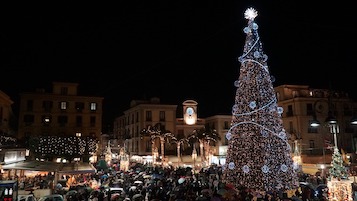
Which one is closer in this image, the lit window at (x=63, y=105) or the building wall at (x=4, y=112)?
the building wall at (x=4, y=112)

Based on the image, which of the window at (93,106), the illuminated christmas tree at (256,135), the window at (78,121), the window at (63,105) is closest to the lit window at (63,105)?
the window at (63,105)

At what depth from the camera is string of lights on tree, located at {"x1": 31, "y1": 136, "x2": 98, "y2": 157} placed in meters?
26.0

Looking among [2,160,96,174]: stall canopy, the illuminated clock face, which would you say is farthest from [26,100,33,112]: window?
the illuminated clock face

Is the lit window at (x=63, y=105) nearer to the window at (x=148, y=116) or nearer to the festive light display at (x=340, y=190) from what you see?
the window at (x=148, y=116)

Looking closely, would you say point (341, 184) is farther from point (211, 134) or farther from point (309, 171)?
point (211, 134)

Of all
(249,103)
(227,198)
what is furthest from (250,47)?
(227,198)

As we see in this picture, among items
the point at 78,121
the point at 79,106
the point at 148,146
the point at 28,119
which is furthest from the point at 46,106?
the point at 148,146

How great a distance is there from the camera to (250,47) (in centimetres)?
1856

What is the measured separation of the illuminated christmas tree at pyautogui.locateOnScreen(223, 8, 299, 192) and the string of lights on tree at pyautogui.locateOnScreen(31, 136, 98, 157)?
14.4 metres

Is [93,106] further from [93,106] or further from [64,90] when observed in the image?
[64,90]

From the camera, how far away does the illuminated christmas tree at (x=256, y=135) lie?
16891mm

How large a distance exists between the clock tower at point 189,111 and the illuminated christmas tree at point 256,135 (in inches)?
1307

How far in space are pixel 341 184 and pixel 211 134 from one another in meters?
31.0

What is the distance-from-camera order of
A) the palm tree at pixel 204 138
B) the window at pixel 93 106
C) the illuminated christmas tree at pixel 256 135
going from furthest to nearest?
the window at pixel 93 106 → the palm tree at pixel 204 138 → the illuminated christmas tree at pixel 256 135
